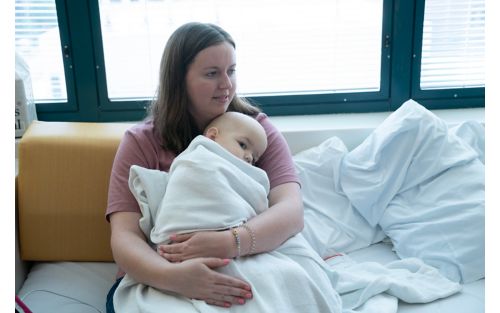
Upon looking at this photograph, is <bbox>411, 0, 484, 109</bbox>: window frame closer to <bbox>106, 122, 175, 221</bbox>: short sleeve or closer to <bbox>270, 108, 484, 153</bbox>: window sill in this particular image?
<bbox>270, 108, 484, 153</bbox>: window sill

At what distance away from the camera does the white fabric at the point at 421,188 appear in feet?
5.50

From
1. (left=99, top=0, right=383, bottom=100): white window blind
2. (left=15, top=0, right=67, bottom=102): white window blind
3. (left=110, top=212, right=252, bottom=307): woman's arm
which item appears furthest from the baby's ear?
(left=15, top=0, right=67, bottom=102): white window blind

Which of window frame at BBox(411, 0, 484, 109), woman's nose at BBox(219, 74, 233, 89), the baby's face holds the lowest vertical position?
window frame at BBox(411, 0, 484, 109)

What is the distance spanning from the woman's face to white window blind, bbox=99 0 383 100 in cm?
70

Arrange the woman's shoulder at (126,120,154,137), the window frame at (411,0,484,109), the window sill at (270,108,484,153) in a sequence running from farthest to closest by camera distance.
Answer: the window frame at (411,0,484,109), the window sill at (270,108,484,153), the woman's shoulder at (126,120,154,137)

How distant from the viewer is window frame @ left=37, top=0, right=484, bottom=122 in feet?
7.12

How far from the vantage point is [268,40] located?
7.31 ft

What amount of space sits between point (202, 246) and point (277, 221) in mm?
237

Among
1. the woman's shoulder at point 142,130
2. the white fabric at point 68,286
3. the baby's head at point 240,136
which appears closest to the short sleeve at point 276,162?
the baby's head at point 240,136

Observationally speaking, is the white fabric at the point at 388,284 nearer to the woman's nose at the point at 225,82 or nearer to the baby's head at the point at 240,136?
the baby's head at the point at 240,136

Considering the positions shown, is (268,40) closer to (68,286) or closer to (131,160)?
(131,160)

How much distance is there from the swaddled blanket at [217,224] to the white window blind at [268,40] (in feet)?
3.12
